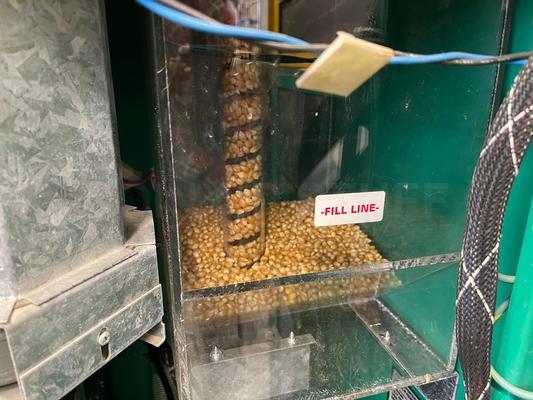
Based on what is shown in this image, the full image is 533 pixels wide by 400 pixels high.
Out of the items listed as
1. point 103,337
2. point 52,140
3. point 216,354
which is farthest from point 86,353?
point 216,354

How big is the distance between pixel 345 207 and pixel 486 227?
221mm

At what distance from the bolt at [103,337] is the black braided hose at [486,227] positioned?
389 millimetres

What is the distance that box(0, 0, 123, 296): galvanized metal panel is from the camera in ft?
1.02

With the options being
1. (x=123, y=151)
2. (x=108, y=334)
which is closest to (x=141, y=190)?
(x=123, y=151)

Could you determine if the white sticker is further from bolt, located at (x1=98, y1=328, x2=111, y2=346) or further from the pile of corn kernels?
bolt, located at (x1=98, y1=328, x2=111, y2=346)

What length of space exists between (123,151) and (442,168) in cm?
65

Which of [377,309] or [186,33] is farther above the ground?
[186,33]

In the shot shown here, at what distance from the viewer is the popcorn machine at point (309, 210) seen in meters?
0.52

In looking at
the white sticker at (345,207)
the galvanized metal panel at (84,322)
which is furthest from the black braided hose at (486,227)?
the galvanized metal panel at (84,322)

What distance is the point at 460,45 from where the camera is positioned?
0.61 metres

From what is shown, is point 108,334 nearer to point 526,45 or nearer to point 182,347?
point 182,347

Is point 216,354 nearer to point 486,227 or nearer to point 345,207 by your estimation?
point 345,207

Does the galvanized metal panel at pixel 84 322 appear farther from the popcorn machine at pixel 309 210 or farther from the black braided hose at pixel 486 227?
the black braided hose at pixel 486 227

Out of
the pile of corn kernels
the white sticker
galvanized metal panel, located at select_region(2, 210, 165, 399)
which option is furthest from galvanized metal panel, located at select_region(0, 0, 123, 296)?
the white sticker
